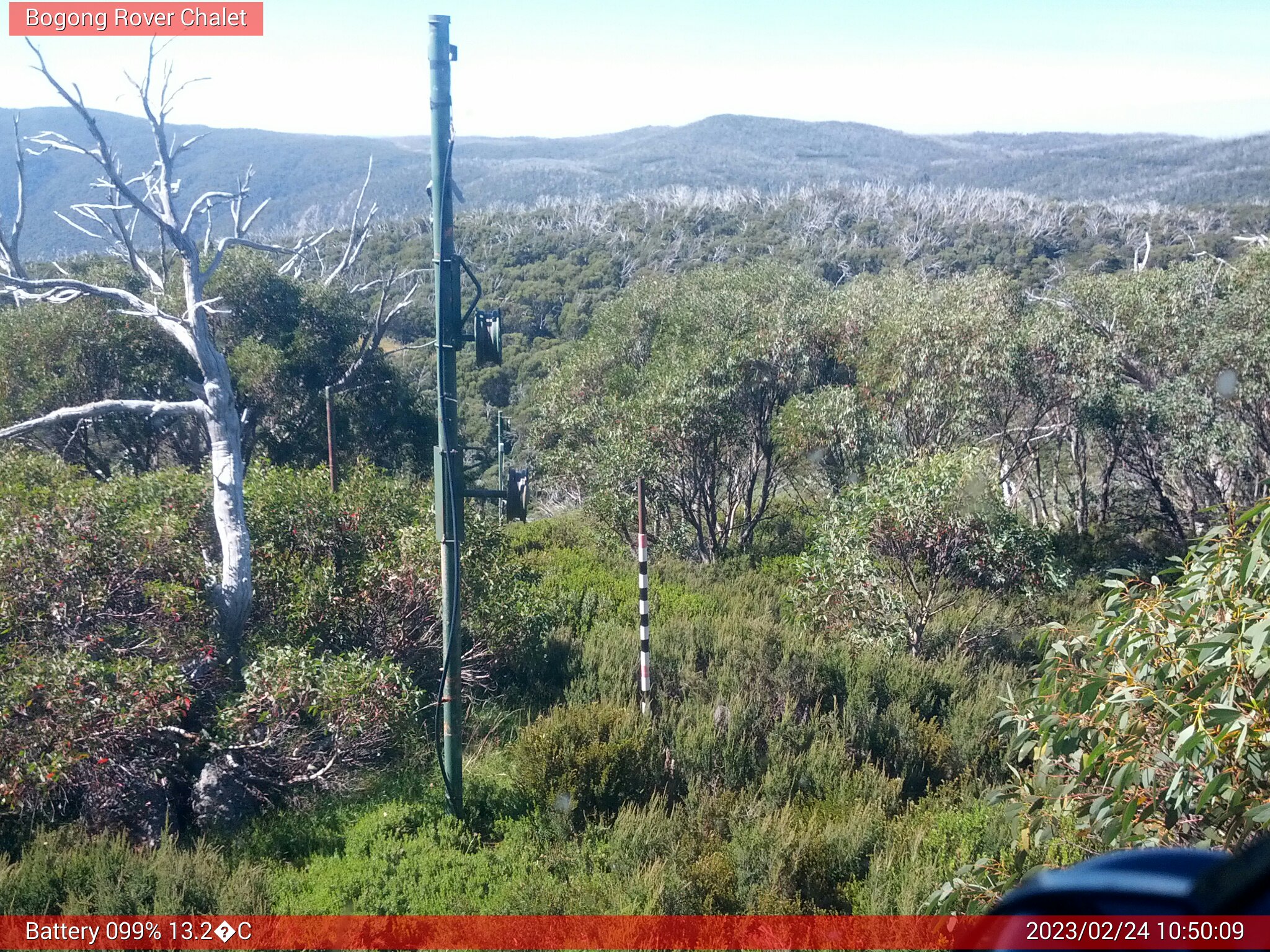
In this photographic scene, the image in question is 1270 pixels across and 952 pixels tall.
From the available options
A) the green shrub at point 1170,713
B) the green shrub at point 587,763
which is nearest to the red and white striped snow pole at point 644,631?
the green shrub at point 587,763

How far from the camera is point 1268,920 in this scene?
84 centimetres

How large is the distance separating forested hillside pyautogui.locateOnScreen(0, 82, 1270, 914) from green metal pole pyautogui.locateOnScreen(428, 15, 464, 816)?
2.10ft

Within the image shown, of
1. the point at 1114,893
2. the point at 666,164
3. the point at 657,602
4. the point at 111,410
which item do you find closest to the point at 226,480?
the point at 111,410

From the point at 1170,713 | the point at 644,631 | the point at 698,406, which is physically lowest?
the point at 644,631

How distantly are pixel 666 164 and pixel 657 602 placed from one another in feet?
332

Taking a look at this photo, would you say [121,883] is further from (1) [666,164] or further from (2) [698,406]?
(1) [666,164]

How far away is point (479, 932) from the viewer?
481 centimetres

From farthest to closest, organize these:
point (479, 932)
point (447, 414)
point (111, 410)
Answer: point (111, 410)
point (447, 414)
point (479, 932)

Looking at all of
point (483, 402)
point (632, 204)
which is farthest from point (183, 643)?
point (632, 204)

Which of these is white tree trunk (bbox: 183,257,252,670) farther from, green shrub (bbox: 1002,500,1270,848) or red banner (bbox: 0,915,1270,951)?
green shrub (bbox: 1002,500,1270,848)

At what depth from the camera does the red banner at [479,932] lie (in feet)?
14.9

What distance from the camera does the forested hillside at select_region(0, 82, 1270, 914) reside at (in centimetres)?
488

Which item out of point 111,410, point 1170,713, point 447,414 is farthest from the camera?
point 111,410

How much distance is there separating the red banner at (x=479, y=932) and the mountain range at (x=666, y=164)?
50274mm
